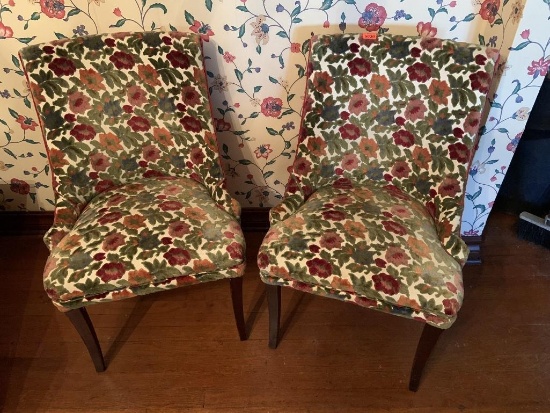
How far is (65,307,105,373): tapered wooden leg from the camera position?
3.97 feet

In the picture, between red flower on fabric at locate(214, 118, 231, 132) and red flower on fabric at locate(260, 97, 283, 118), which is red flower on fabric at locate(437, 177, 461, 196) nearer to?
red flower on fabric at locate(260, 97, 283, 118)

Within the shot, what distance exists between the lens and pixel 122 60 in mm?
1235

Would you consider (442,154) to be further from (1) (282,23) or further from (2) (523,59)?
(1) (282,23)

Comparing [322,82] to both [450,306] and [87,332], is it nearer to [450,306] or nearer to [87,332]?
[450,306]

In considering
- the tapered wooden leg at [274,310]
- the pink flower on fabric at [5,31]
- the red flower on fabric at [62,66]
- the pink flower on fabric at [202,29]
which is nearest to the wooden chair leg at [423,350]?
the tapered wooden leg at [274,310]

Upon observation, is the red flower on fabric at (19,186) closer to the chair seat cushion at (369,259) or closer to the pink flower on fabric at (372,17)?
the chair seat cushion at (369,259)

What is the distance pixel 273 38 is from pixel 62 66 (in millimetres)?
589

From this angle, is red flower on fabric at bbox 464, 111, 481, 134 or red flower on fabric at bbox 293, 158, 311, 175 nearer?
red flower on fabric at bbox 464, 111, 481, 134

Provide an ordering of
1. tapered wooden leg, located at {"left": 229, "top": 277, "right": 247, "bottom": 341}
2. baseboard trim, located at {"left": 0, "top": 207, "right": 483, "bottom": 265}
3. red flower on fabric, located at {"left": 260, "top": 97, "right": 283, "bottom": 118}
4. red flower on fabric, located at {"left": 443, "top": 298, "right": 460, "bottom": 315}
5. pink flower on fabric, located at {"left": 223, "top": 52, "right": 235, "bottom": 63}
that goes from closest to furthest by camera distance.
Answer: red flower on fabric, located at {"left": 443, "top": 298, "right": 460, "bottom": 315} → tapered wooden leg, located at {"left": 229, "top": 277, "right": 247, "bottom": 341} → pink flower on fabric, located at {"left": 223, "top": 52, "right": 235, "bottom": 63} → red flower on fabric, located at {"left": 260, "top": 97, "right": 283, "bottom": 118} → baseboard trim, located at {"left": 0, "top": 207, "right": 483, "bottom": 265}

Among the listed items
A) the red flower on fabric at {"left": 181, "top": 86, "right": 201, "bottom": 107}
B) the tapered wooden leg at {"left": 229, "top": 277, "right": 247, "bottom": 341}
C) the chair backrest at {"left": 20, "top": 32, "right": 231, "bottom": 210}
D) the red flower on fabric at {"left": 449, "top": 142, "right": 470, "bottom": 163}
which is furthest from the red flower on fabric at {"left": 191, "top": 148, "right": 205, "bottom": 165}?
the red flower on fabric at {"left": 449, "top": 142, "right": 470, "bottom": 163}

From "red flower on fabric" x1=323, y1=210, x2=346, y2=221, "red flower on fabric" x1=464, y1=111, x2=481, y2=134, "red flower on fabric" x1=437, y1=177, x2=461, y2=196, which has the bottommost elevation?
"red flower on fabric" x1=323, y1=210, x2=346, y2=221

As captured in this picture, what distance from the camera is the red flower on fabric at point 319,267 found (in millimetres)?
1117

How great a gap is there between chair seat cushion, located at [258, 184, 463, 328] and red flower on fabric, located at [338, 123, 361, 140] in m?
0.19

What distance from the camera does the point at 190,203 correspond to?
128 cm
